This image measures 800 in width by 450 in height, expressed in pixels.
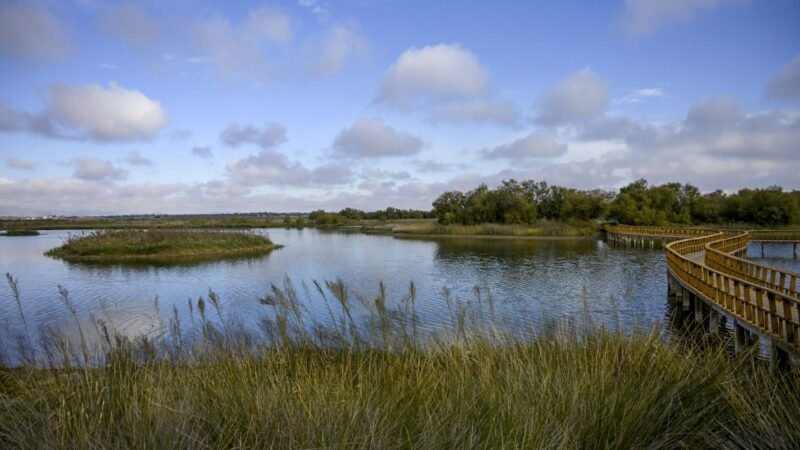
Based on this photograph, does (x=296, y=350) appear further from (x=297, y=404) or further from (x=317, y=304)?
(x=317, y=304)

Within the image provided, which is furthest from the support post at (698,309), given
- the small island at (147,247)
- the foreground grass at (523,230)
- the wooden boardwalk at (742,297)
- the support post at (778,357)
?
the foreground grass at (523,230)

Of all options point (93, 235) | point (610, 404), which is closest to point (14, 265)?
point (93, 235)

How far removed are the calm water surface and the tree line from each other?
3833 centimetres

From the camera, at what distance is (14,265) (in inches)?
1208

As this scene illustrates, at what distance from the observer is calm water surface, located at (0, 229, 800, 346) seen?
591 inches

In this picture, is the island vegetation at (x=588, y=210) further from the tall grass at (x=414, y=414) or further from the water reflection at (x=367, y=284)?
the tall grass at (x=414, y=414)

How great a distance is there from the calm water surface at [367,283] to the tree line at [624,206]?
3833 cm

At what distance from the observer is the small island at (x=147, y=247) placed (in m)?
35.6

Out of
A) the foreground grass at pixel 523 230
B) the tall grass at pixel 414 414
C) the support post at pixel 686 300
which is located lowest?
the support post at pixel 686 300

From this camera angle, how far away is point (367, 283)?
22.5 meters

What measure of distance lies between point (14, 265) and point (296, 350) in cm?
3278

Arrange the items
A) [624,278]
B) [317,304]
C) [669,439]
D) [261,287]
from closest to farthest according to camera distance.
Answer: [669,439]
[317,304]
[261,287]
[624,278]

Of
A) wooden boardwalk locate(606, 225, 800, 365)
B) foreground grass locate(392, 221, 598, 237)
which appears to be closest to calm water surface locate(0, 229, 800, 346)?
wooden boardwalk locate(606, 225, 800, 365)

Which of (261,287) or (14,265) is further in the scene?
(14,265)
